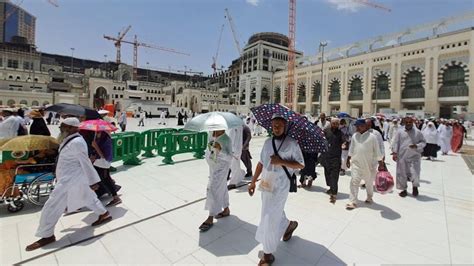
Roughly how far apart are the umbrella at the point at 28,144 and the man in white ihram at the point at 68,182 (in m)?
1.05

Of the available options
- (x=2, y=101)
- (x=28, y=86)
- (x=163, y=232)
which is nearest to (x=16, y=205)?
(x=163, y=232)

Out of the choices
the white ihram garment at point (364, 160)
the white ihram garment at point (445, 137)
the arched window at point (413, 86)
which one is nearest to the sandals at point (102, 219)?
the white ihram garment at point (364, 160)

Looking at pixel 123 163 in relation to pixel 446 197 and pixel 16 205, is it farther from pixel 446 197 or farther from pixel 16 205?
pixel 446 197

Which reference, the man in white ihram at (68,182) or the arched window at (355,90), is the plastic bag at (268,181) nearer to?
the man in white ihram at (68,182)

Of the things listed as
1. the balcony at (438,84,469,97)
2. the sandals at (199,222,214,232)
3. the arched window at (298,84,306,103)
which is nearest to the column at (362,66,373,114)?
the balcony at (438,84,469,97)

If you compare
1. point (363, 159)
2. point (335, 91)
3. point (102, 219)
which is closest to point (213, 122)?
point (102, 219)

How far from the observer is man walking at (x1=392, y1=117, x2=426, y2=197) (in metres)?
4.77

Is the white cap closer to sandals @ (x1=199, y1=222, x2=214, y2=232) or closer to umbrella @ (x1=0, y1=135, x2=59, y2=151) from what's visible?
umbrella @ (x1=0, y1=135, x2=59, y2=151)

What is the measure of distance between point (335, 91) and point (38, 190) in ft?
171

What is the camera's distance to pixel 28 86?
54.1 m

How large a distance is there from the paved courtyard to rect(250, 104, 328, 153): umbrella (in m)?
1.23

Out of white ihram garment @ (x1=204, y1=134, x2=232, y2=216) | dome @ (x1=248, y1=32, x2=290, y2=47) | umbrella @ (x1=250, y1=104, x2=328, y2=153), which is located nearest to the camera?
umbrella @ (x1=250, y1=104, x2=328, y2=153)

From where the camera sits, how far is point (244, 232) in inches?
127

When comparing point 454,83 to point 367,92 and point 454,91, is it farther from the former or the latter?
point 367,92
